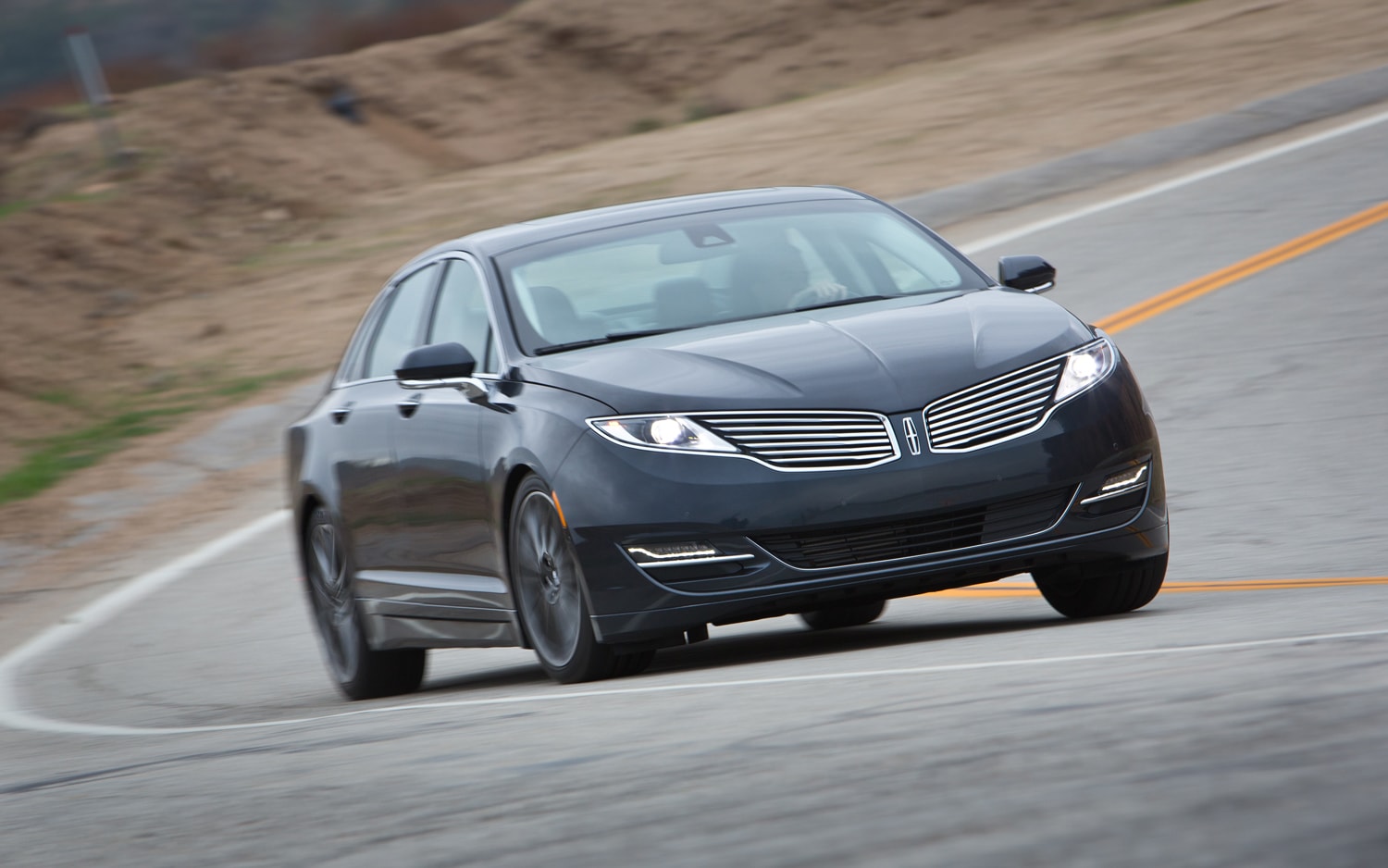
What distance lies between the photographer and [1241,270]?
15.7 metres

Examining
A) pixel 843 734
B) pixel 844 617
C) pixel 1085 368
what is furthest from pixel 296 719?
pixel 843 734

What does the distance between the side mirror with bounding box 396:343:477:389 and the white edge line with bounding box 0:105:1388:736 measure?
44.5 inches

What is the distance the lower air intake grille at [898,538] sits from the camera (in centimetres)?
685

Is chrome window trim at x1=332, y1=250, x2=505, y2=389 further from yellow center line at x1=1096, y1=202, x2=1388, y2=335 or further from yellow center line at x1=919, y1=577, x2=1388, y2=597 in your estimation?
yellow center line at x1=1096, y1=202, x2=1388, y2=335

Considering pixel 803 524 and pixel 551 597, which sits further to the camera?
pixel 551 597

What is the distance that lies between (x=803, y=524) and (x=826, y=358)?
22.8 inches

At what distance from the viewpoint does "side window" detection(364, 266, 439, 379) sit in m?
8.89

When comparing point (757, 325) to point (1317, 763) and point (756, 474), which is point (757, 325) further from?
point (1317, 763)

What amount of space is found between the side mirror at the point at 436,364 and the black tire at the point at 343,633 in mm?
1667

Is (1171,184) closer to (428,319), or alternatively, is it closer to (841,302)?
(428,319)

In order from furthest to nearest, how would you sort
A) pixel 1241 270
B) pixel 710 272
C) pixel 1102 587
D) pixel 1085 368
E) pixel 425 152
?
pixel 425 152 → pixel 1241 270 → pixel 710 272 → pixel 1102 587 → pixel 1085 368

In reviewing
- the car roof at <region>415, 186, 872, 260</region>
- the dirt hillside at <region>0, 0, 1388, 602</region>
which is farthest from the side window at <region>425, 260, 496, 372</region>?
the dirt hillside at <region>0, 0, 1388, 602</region>

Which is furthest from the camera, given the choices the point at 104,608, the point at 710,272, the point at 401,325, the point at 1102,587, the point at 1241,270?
the point at 1241,270

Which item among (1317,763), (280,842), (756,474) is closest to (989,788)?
(1317,763)
